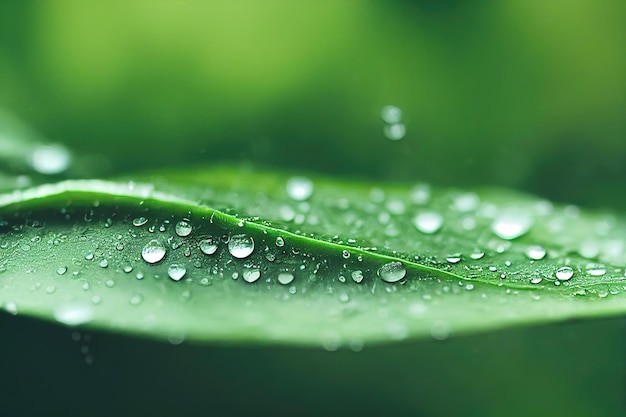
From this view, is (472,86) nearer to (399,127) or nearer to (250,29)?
(399,127)

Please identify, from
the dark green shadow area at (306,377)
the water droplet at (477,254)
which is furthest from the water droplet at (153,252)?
the water droplet at (477,254)

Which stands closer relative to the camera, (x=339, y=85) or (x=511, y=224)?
(x=511, y=224)

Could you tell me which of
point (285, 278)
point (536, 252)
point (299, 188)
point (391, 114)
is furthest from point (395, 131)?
point (285, 278)

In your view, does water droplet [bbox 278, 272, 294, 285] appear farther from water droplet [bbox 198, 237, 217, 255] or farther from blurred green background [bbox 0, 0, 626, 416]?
blurred green background [bbox 0, 0, 626, 416]

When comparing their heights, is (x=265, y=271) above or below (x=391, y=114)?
below

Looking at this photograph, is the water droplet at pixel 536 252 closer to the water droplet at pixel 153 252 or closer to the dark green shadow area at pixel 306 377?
the dark green shadow area at pixel 306 377

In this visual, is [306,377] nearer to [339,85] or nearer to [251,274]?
[251,274]
